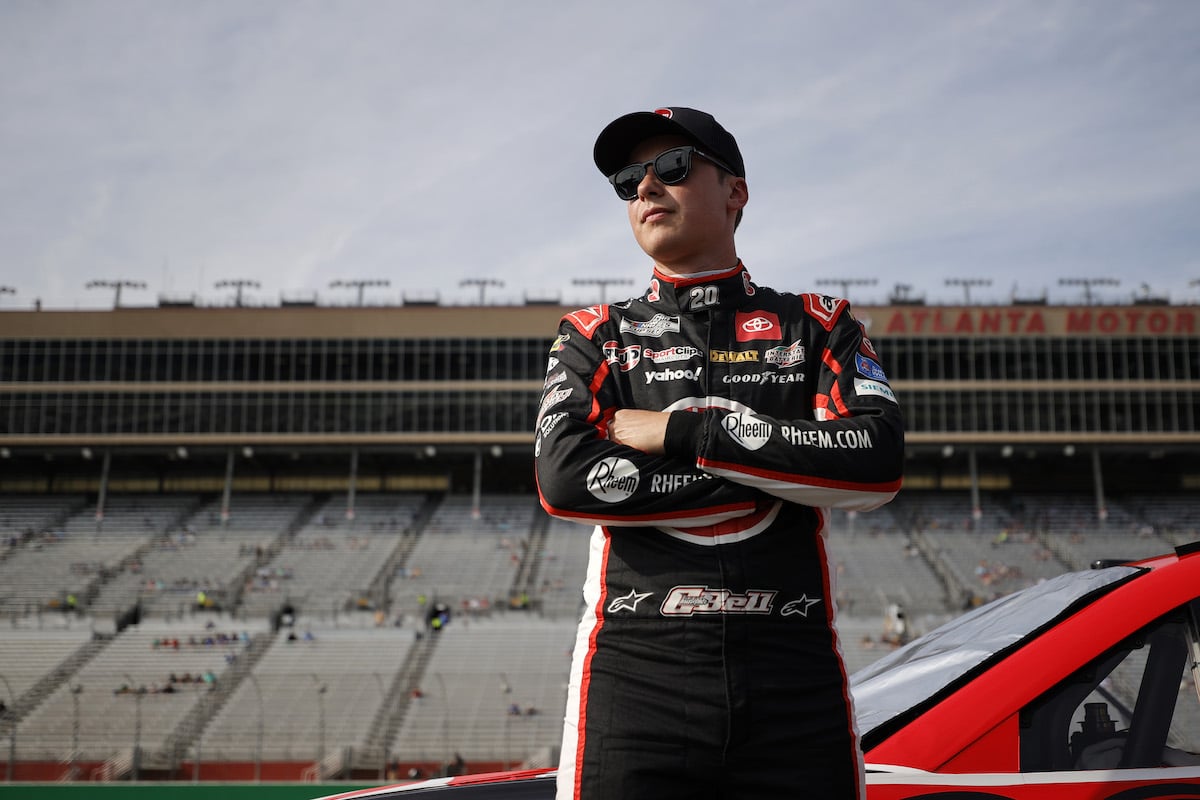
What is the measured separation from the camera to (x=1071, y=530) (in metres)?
38.3

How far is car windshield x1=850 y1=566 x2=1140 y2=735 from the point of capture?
6.34 feet

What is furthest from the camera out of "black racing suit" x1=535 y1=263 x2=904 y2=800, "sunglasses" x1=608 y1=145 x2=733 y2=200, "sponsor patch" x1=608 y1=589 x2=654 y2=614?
"sunglasses" x1=608 y1=145 x2=733 y2=200

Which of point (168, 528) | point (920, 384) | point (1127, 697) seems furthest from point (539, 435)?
point (168, 528)

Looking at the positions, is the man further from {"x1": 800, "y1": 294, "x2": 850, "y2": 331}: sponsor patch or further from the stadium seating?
the stadium seating

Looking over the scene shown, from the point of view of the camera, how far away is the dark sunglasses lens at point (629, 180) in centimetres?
205

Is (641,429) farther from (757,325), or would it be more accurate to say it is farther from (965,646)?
(965,646)

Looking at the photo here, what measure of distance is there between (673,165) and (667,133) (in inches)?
3.9

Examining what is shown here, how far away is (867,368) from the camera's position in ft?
6.43

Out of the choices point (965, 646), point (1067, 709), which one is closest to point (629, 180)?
point (965, 646)

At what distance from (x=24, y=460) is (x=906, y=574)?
42084 mm

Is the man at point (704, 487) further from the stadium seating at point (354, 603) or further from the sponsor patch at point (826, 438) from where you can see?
the stadium seating at point (354, 603)

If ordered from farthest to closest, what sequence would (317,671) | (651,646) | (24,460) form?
(24,460) < (317,671) < (651,646)

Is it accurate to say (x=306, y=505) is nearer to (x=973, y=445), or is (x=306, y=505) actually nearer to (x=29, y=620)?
(x=29, y=620)

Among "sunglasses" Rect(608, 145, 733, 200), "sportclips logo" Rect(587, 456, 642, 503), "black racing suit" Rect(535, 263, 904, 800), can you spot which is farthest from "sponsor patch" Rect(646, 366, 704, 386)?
"sunglasses" Rect(608, 145, 733, 200)
